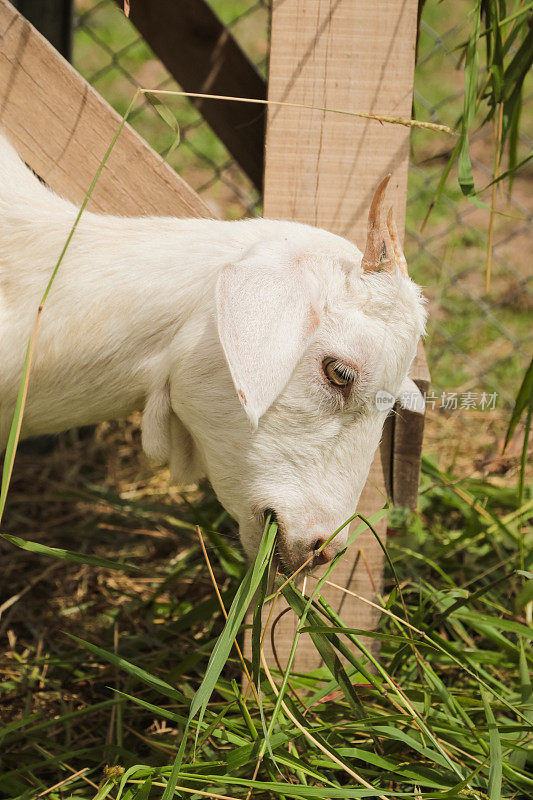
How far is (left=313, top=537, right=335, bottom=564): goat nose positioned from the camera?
5.25 ft

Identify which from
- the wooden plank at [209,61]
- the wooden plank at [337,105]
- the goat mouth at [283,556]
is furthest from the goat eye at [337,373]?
the wooden plank at [209,61]

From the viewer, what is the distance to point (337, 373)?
5.08 feet

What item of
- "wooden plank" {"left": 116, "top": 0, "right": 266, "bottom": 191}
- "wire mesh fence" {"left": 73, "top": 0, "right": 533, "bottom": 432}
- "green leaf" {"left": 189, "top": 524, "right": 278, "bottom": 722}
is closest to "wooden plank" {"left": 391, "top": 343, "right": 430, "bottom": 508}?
"green leaf" {"left": 189, "top": 524, "right": 278, "bottom": 722}

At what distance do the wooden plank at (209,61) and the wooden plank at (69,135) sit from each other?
462 millimetres

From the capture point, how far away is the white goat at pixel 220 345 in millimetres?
1545

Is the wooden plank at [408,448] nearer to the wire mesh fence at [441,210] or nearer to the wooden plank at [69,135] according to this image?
the wooden plank at [69,135]

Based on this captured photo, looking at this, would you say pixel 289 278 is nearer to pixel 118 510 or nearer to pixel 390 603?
pixel 390 603

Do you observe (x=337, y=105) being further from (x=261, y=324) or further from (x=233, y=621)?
(x=233, y=621)

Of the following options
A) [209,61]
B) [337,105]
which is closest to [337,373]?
[337,105]

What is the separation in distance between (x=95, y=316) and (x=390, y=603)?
0.91 m

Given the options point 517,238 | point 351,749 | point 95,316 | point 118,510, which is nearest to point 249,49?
point 517,238

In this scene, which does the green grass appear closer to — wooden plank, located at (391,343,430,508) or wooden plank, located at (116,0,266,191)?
wooden plank, located at (391,343,430,508)

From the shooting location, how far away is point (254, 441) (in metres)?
1.58

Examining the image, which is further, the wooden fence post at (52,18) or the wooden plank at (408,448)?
the wooden fence post at (52,18)
